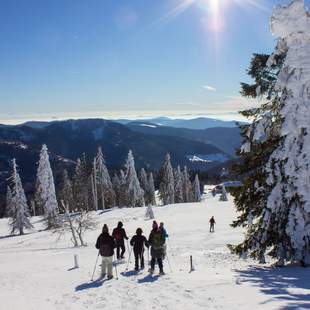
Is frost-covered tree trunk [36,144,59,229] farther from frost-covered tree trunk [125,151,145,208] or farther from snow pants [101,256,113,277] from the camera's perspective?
snow pants [101,256,113,277]

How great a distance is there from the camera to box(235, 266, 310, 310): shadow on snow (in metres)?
12.0

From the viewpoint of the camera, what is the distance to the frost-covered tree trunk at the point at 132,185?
80.3m

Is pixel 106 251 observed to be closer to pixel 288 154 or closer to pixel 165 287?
pixel 165 287

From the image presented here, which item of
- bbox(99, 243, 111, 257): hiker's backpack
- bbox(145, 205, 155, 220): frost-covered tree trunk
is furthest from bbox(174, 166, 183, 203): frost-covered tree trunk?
bbox(99, 243, 111, 257): hiker's backpack

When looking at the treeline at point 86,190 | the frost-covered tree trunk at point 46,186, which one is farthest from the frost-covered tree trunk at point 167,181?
the frost-covered tree trunk at point 46,186

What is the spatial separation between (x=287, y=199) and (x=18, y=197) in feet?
169

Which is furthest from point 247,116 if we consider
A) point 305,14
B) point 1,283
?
point 1,283

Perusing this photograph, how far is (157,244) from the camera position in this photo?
57.3 feet

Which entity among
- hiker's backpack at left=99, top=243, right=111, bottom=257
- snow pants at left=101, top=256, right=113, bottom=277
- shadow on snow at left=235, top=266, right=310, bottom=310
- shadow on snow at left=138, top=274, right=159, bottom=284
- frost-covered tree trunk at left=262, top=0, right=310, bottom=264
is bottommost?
shadow on snow at left=235, top=266, right=310, bottom=310

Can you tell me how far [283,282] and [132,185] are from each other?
66811 millimetres

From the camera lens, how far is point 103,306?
12.5 meters

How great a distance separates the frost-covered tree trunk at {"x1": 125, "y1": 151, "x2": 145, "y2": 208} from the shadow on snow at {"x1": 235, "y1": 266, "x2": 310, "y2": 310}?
6091 cm

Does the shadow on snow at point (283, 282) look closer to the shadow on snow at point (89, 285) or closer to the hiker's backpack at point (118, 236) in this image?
the shadow on snow at point (89, 285)

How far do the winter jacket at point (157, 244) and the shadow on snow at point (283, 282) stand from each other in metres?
3.29
